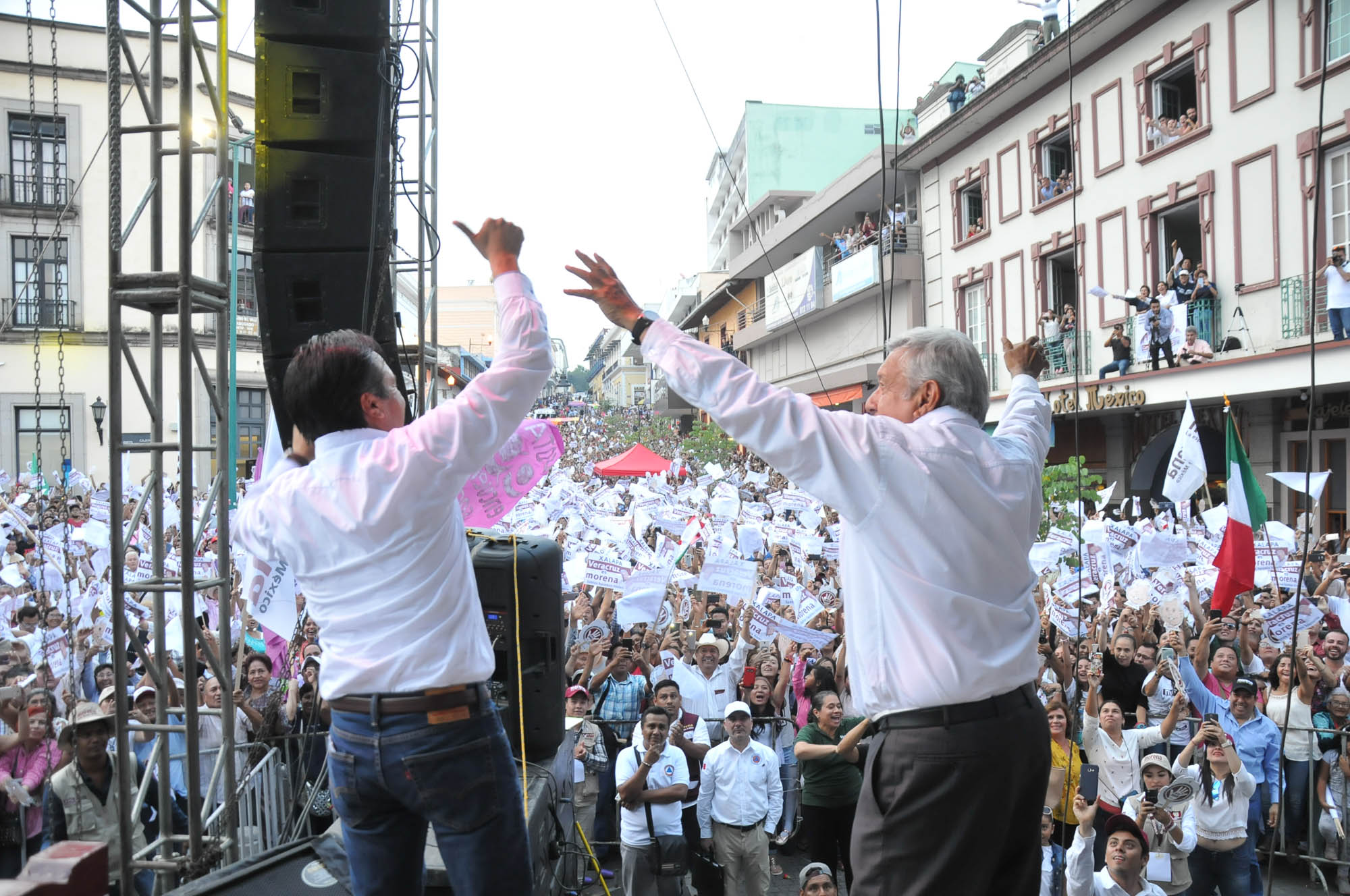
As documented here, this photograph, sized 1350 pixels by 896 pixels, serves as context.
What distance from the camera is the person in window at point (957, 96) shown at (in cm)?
2283

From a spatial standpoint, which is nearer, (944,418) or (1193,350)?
(944,418)

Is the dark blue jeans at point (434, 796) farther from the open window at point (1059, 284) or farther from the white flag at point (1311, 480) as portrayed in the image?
the open window at point (1059, 284)

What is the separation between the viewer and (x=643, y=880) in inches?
249

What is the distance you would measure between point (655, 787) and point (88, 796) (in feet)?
10.7

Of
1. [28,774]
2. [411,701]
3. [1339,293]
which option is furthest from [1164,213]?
[411,701]

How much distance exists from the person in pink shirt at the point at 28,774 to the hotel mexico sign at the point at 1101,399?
15.1 meters

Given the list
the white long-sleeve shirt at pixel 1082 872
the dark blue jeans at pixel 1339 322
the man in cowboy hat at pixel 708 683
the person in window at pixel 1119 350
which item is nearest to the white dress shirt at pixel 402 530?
the white long-sleeve shirt at pixel 1082 872

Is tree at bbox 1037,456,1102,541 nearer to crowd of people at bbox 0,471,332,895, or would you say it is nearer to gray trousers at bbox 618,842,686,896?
gray trousers at bbox 618,842,686,896

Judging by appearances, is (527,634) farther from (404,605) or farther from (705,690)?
(705,690)

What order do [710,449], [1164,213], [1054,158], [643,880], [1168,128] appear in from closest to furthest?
[643,880] → [1168,128] → [1164,213] → [1054,158] → [710,449]

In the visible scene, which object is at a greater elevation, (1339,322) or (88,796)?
(1339,322)

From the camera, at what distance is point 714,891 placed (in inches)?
264

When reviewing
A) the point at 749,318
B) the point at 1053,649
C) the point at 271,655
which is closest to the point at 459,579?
the point at 271,655

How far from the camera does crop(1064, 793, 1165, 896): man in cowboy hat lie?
5.36m
